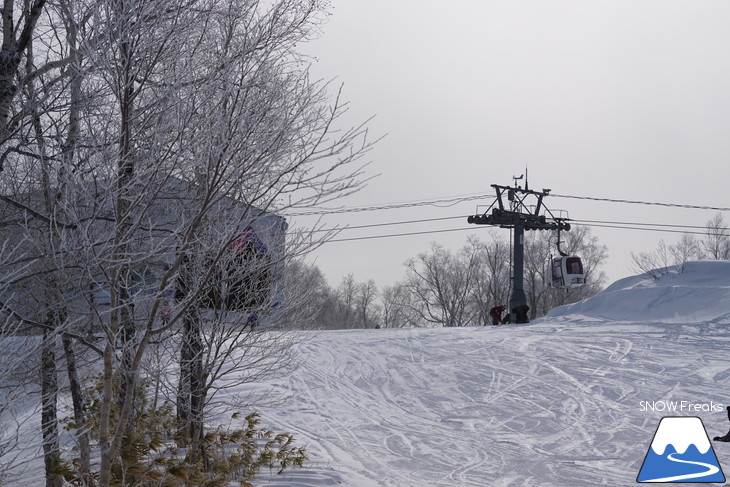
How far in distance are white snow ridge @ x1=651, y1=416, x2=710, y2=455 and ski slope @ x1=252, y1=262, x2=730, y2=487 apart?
0.35 metres

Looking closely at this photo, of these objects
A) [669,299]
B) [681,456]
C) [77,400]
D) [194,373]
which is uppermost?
[669,299]

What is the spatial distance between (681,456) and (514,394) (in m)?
5.89

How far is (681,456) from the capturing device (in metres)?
11.2

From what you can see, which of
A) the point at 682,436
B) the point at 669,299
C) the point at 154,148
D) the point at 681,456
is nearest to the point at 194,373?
the point at 154,148

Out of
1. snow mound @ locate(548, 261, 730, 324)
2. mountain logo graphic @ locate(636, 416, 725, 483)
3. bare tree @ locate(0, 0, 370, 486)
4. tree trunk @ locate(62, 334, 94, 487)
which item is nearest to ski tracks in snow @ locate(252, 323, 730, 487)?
mountain logo graphic @ locate(636, 416, 725, 483)

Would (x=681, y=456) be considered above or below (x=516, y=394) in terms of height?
below

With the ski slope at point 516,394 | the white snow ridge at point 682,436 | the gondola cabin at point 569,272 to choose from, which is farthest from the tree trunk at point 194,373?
the gondola cabin at point 569,272

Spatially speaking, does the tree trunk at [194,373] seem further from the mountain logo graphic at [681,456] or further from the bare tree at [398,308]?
the bare tree at [398,308]

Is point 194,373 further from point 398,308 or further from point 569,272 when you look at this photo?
point 398,308

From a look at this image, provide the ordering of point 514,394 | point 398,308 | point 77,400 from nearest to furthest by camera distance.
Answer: point 77,400, point 514,394, point 398,308

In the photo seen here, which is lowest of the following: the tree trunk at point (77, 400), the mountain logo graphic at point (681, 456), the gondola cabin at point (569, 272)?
the mountain logo graphic at point (681, 456)

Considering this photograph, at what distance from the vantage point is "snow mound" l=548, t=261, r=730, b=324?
23.7 metres

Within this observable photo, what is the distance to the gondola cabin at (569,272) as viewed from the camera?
1278 inches

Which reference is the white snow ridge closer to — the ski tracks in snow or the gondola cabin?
the ski tracks in snow
